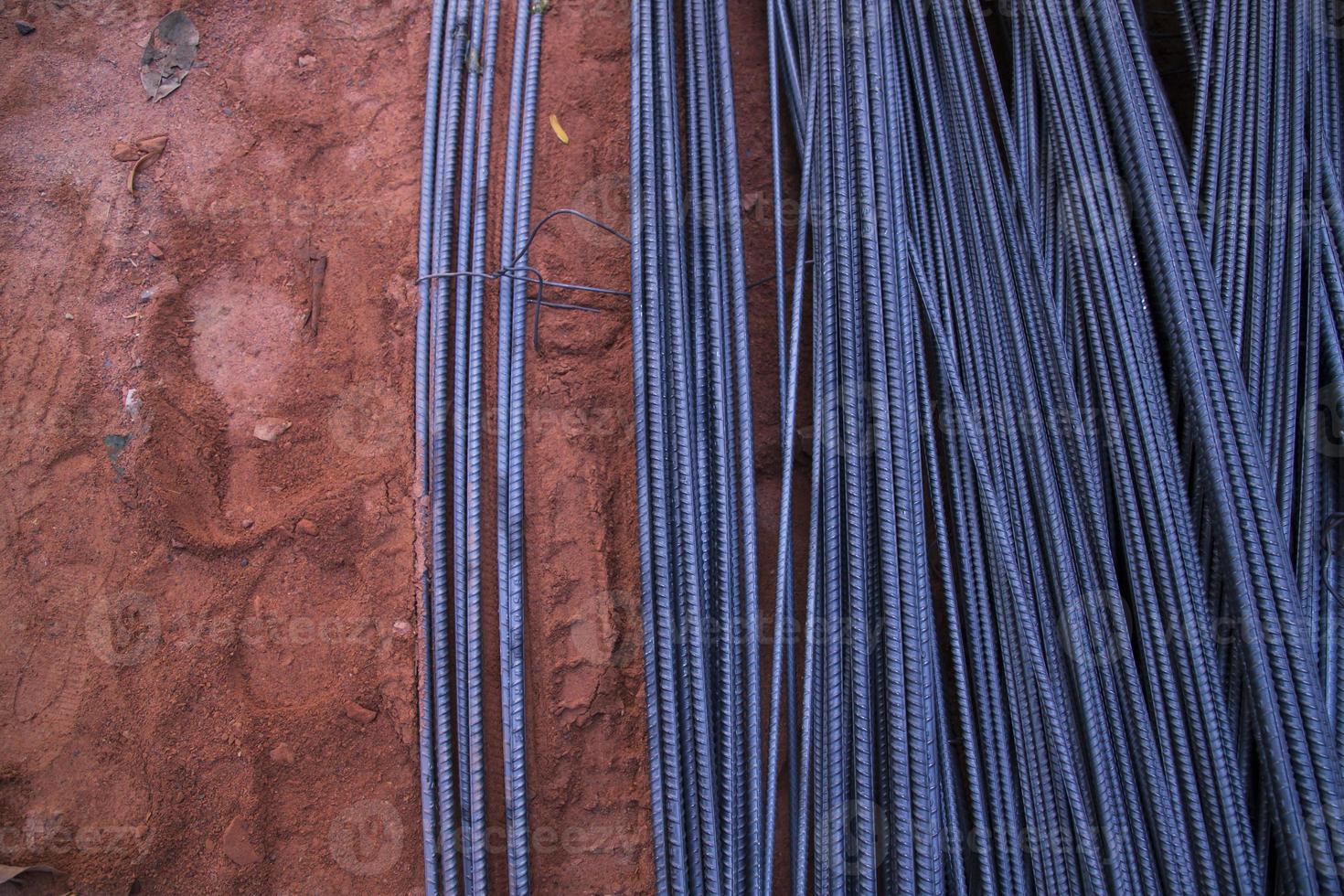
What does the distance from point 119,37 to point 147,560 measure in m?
1.65

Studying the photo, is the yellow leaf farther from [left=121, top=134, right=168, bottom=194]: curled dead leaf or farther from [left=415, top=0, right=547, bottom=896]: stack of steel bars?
[left=121, top=134, right=168, bottom=194]: curled dead leaf

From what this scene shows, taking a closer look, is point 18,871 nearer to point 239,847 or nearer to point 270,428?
point 239,847

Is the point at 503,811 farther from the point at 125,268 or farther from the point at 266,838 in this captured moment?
the point at 125,268

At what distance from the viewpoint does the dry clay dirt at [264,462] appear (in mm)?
1831

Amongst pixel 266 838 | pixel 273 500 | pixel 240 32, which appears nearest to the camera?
pixel 266 838

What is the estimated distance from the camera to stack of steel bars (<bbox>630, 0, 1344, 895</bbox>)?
1646 mm

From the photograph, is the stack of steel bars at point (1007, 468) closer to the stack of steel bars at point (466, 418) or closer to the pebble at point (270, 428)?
the stack of steel bars at point (466, 418)

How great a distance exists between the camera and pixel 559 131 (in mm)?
2250

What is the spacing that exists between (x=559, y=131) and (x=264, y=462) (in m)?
1.24

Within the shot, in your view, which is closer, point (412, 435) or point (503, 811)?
point (503, 811)

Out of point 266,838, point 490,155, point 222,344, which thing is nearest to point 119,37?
point 222,344

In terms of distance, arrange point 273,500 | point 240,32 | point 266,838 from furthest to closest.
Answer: point 240,32, point 273,500, point 266,838

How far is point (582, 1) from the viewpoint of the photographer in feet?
7.76

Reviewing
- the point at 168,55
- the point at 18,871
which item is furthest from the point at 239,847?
the point at 168,55
